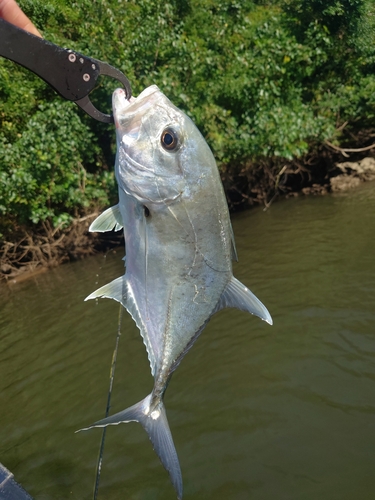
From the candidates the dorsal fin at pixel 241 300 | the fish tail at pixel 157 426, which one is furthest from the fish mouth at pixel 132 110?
the fish tail at pixel 157 426

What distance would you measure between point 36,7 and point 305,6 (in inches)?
310

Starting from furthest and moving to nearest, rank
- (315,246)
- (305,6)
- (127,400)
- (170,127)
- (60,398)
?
1. (305,6)
2. (315,246)
3. (60,398)
4. (127,400)
5. (170,127)

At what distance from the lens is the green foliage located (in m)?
10.3

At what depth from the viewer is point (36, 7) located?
12250 mm

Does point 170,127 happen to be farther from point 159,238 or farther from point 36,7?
point 36,7

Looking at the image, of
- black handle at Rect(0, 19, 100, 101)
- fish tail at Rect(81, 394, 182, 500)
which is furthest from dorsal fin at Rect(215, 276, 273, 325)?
black handle at Rect(0, 19, 100, 101)

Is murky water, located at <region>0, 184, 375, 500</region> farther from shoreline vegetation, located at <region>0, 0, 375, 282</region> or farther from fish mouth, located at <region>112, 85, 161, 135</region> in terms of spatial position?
shoreline vegetation, located at <region>0, 0, 375, 282</region>

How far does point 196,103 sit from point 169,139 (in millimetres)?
10252

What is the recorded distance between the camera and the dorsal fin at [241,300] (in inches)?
76.5

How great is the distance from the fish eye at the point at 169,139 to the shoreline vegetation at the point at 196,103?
858cm

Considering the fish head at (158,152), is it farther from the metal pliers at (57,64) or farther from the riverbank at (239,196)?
the riverbank at (239,196)

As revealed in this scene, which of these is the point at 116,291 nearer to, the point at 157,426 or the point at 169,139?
the point at 157,426

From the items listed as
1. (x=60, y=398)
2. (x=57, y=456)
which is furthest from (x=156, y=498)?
(x=60, y=398)

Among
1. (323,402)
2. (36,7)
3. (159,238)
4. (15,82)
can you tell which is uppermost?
(36,7)
